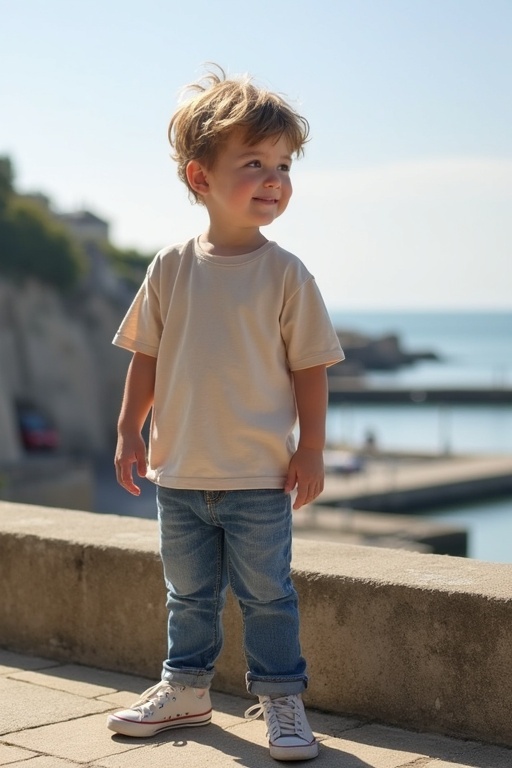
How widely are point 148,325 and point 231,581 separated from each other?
669mm

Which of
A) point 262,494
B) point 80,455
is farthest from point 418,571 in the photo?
point 80,455

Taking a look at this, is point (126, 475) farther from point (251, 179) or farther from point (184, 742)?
point (251, 179)

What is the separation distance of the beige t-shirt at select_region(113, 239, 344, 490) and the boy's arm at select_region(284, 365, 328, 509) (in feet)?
0.08

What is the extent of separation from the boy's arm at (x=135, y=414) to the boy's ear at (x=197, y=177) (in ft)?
1.47

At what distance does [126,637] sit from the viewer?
3.77 meters

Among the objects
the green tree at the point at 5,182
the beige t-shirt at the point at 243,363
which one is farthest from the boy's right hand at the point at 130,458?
the green tree at the point at 5,182

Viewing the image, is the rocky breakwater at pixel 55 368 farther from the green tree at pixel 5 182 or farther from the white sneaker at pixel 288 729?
the white sneaker at pixel 288 729

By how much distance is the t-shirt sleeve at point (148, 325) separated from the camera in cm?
321

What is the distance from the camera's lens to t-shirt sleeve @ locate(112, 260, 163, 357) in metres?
3.21

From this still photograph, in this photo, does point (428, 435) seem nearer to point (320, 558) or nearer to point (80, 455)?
point (80, 455)

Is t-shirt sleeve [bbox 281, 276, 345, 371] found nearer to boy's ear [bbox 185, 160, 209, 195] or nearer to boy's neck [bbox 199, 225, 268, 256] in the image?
boy's neck [bbox 199, 225, 268, 256]

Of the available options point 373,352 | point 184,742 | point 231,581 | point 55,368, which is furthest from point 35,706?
point 373,352

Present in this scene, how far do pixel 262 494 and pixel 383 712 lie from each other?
675 millimetres

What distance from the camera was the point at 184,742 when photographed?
10.0 ft
